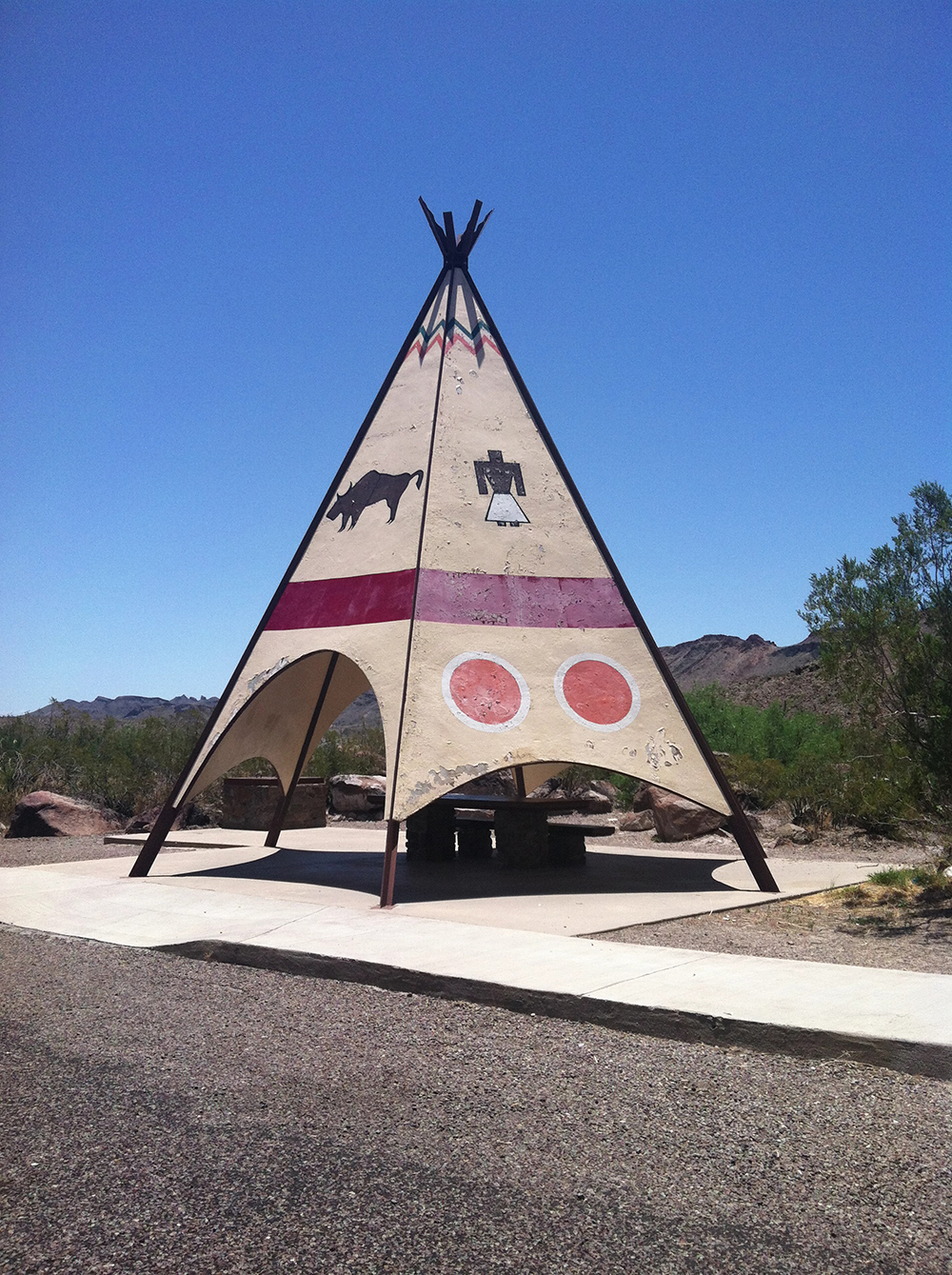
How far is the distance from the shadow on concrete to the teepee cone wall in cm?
99

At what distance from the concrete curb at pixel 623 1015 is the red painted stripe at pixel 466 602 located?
4047 millimetres

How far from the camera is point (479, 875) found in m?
10.6

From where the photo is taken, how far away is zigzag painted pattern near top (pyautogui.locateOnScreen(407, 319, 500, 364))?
1154cm

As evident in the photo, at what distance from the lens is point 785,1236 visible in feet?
9.08

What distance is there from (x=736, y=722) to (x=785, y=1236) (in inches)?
819

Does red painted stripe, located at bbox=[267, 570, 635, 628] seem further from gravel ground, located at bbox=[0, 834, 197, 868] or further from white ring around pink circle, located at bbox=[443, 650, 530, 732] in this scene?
gravel ground, located at bbox=[0, 834, 197, 868]

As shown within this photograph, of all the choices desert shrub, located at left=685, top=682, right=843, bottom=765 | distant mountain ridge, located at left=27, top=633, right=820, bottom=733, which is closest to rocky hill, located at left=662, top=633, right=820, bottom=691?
distant mountain ridge, located at left=27, top=633, right=820, bottom=733

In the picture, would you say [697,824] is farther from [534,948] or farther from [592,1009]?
[592,1009]

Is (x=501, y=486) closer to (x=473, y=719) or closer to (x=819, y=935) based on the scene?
(x=473, y=719)

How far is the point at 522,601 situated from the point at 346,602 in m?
1.79

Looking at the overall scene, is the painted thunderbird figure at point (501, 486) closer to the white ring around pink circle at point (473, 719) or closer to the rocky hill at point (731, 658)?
the white ring around pink circle at point (473, 719)

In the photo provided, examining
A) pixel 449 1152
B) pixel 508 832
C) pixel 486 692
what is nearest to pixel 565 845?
pixel 508 832

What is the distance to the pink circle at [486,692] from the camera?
909cm

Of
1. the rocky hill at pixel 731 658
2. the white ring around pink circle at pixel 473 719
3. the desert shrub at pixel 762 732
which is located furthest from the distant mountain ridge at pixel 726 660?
the white ring around pink circle at pixel 473 719
